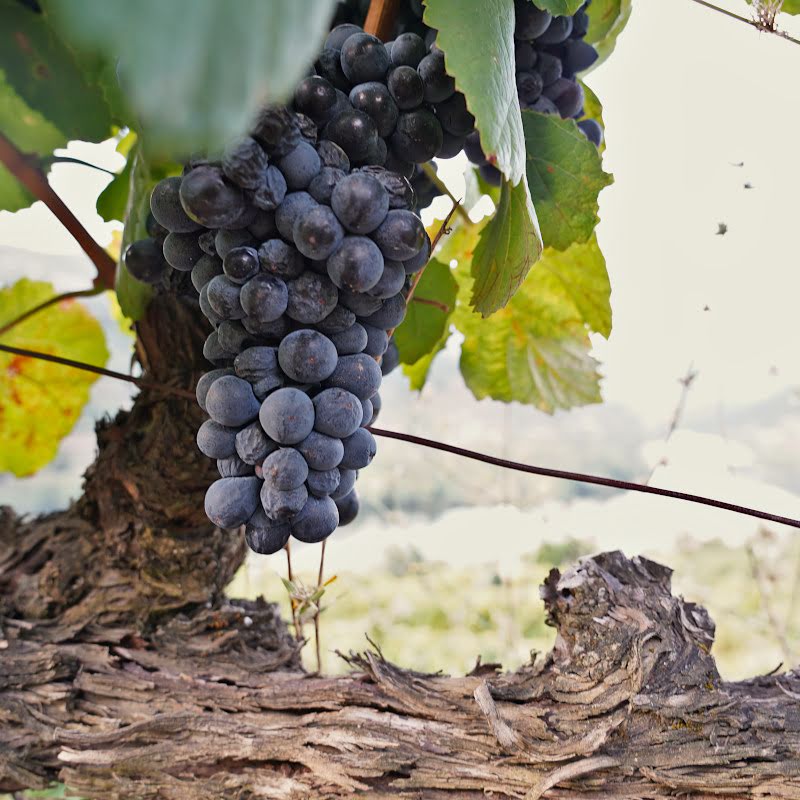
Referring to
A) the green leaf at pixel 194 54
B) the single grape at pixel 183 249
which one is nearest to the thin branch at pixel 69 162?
the single grape at pixel 183 249

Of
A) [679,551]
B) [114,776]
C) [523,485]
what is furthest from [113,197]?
[679,551]

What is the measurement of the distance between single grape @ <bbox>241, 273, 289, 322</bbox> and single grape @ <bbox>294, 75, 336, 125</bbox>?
0.11 meters

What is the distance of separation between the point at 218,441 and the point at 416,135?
24 cm

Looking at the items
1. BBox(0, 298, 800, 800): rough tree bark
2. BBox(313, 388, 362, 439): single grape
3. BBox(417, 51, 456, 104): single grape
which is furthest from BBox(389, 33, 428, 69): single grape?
BBox(0, 298, 800, 800): rough tree bark

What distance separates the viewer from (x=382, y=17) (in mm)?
563

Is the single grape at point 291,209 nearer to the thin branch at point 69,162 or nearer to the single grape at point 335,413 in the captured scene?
the single grape at point 335,413

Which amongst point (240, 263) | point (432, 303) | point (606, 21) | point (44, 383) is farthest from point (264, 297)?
point (44, 383)

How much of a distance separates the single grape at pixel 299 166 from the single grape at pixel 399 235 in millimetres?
52

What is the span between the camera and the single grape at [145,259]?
0.60 m

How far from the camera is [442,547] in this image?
6.70ft

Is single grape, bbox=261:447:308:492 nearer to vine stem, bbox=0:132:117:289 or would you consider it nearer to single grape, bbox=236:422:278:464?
Answer: single grape, bbox=236:422:278:464

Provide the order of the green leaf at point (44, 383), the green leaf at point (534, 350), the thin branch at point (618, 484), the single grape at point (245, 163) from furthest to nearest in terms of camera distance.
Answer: the green leaf at point (44, 383), the green leaf at point (534, 350), the thin branch at point (618, 484), the single grape at point (245, 163)

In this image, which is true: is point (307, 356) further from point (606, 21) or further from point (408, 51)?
point (606, 21)

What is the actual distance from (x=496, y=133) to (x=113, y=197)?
0.49 metres
